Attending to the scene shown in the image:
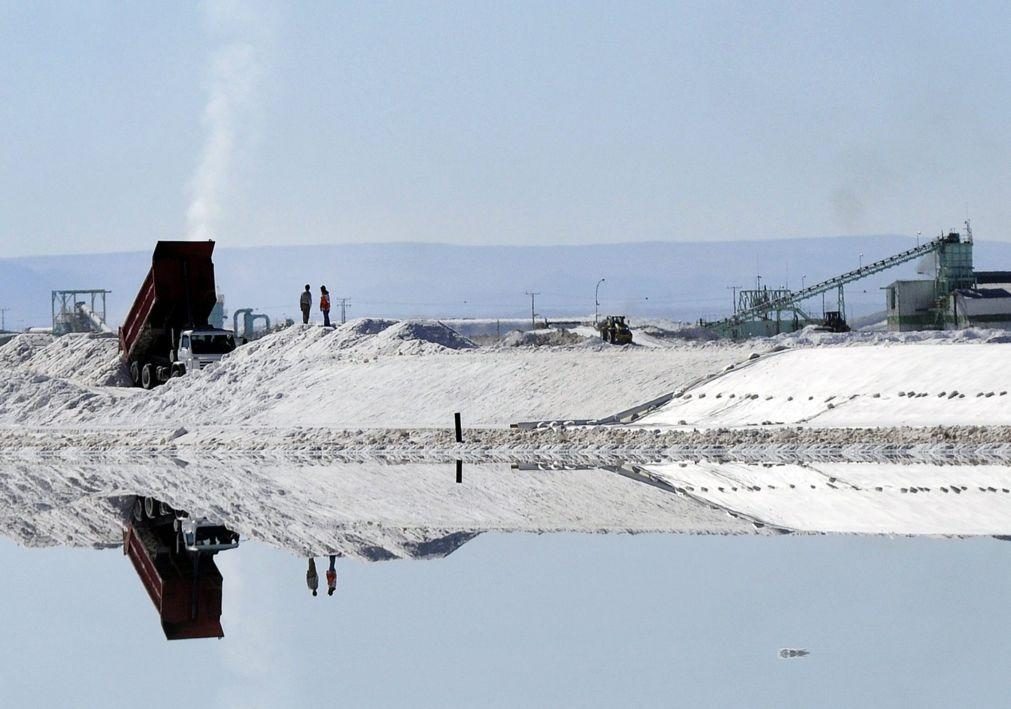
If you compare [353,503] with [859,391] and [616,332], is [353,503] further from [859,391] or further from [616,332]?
[616,332]

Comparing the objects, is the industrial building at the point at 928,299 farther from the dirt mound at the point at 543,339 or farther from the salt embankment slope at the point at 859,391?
the salt embankment slope at the point at 859,391

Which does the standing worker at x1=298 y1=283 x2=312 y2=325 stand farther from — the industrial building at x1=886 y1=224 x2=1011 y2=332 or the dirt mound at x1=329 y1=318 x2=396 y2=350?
the industrial building at x1=886 y1=224 x2=1011 y2=332

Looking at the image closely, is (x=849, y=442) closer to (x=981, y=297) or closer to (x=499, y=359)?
(x=499, y=359)

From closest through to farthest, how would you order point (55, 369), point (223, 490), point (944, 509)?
point (944, 509)
point (223, 490)
point (55, 369)

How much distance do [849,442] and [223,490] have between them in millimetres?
11254

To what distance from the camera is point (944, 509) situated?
20281 mm

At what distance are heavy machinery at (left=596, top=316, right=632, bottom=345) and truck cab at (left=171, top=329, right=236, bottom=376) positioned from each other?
1406cm

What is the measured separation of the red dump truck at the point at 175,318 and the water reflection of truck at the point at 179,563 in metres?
22.4

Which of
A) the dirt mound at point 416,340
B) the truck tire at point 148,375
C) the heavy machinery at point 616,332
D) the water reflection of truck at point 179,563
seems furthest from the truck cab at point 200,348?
the water reflection of truck at point 179,563

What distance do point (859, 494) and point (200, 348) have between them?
2816cm

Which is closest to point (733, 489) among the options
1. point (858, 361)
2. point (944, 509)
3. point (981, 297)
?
point (944, 509)

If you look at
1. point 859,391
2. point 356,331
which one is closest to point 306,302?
point 356,331

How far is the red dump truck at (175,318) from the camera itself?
46.4m

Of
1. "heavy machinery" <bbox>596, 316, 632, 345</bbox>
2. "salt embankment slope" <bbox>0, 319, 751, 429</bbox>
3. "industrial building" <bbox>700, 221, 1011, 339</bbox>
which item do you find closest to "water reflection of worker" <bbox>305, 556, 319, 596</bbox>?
"salt embankment slope" <bbox>0, 319, 751, 429</bbox>
